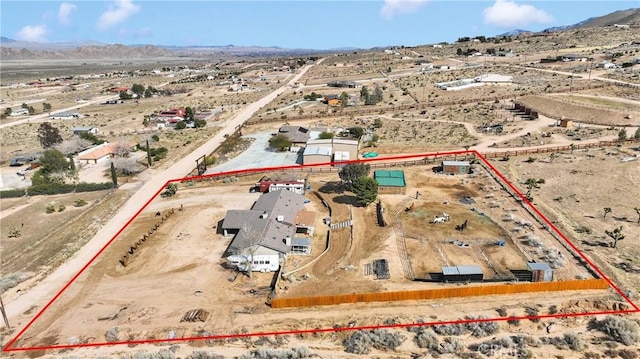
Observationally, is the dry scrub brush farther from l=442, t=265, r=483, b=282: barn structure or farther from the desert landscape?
l=442, t=265, r=483, b=282: barn structure

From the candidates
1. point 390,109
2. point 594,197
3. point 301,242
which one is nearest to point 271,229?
point 301,242

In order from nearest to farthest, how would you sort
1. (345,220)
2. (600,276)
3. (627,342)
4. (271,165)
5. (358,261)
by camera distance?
(627,342) → (600,276) → (358,261) → (345,220) → (271,165)

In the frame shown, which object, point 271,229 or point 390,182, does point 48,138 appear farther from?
point 390,182

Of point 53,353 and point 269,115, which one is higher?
point 269,115

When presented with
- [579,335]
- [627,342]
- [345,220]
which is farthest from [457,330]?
[345,220]

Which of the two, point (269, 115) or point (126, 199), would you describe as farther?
point (269, 115)

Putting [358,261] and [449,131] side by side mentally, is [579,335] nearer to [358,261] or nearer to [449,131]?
[358,261]

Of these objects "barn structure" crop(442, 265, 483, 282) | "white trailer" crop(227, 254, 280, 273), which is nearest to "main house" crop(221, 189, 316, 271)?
"white trailer" crop(227, 254, 280, 273)

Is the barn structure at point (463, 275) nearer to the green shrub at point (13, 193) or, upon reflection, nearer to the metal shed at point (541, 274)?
the metal shed at point (541, 274)
